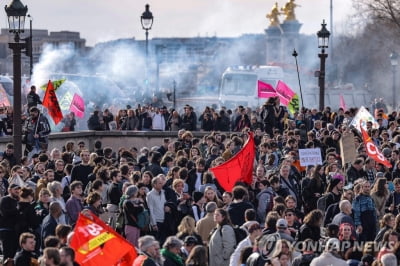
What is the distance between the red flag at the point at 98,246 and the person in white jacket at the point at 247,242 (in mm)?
1346

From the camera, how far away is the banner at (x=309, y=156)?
27.3 metres

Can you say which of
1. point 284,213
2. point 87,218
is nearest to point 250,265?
point 87,218

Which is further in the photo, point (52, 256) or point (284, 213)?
point (284, 213)

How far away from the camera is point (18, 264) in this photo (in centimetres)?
1761

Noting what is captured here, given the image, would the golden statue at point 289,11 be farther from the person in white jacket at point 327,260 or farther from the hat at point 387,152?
the person in white jacket at point 327,260

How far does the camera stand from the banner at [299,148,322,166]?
27.3 metres

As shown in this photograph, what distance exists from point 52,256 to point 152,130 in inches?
983

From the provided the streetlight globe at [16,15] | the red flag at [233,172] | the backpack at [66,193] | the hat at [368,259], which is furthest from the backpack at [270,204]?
the streetlight globe at [16,15]

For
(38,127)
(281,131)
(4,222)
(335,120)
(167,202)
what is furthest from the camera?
(335,120)

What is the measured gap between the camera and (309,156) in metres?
27.4

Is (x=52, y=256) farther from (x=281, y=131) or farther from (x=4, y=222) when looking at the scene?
(x=281, y=131)

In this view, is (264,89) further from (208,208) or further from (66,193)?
(208,208)

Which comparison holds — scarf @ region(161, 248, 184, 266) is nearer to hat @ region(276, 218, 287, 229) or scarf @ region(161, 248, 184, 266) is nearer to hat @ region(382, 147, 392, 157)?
hat @ region(276, 218, 287, 229)

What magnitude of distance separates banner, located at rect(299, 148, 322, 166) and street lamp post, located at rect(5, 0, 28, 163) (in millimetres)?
5280
